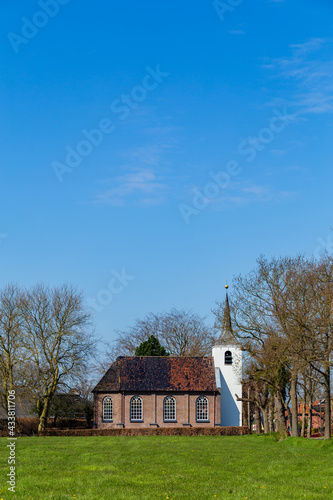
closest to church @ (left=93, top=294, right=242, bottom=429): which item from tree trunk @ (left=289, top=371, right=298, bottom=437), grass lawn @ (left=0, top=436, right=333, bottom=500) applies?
tree trunk @ (left=289, top=371, right=298, bottom=437)

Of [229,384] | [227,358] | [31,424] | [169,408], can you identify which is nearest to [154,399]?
[169,408]

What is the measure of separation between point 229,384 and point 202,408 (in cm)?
427

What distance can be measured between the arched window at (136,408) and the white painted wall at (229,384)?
8561mm

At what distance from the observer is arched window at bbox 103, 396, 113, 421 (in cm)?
5818

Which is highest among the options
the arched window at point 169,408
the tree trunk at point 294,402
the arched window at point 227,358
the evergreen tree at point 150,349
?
the evergreen tree at point 150,349

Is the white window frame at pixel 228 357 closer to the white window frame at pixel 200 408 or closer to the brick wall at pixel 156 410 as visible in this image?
the brick wall at pixel 156 410

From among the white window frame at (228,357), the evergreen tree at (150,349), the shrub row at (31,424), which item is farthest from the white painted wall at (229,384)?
the shrub row at (31,424)

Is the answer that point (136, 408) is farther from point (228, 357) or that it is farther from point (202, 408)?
point (228, 357)

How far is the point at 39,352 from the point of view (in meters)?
55.0

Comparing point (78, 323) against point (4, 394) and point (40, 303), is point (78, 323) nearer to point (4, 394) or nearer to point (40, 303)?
point (40, 303)

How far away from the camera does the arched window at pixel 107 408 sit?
5818 centimetres

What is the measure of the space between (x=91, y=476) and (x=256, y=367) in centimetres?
3003

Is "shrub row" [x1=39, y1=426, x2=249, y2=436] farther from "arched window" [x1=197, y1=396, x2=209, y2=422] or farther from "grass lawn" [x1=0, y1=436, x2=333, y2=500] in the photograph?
"grass lawn" [x1=0, y1=436, x2=333, y2=500]

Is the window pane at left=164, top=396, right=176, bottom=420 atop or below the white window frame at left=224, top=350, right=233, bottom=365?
below
